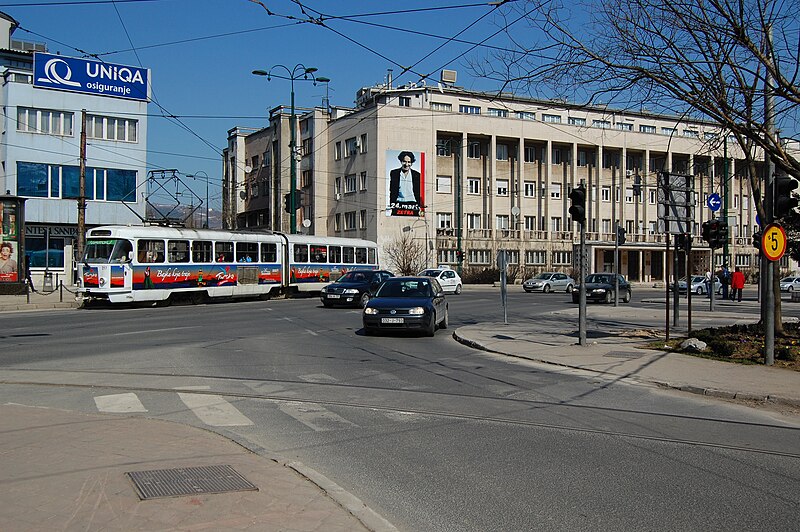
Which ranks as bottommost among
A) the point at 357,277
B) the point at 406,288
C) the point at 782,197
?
the point at 406,288

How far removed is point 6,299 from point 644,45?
1135 inches

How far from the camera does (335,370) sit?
12.9 metres

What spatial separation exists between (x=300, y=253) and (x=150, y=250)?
995 centimetres

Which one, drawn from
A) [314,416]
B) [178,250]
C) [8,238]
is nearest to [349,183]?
[178,250]

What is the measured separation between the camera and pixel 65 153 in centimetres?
4788

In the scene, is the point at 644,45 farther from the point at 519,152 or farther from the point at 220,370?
the point at 519,152

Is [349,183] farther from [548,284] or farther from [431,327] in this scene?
[431,327]

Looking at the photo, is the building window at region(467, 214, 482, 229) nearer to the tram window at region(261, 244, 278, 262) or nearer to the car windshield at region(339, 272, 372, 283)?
the tram window at region(261, 244, 278, 262)

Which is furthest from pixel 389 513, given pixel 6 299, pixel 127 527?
pixel 6 299

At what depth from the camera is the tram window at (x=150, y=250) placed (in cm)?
2973

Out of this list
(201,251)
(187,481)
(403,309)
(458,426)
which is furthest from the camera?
(201,251)

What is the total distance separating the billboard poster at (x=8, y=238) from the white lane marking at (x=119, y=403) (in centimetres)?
2682

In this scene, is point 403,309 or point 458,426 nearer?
point 458,426

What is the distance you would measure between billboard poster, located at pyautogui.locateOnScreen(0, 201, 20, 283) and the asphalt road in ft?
62.5
